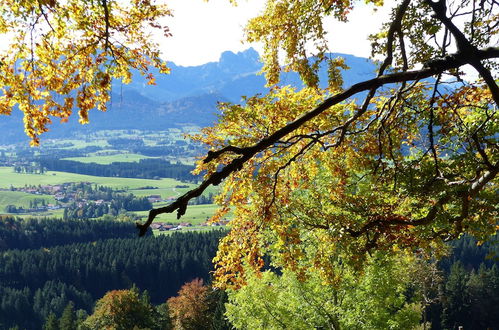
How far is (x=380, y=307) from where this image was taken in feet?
57.6

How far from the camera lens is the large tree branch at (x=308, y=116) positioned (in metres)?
3.72

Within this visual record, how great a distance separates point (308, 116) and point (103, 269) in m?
96.4

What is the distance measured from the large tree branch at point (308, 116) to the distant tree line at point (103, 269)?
8426 cm

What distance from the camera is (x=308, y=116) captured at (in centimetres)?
405

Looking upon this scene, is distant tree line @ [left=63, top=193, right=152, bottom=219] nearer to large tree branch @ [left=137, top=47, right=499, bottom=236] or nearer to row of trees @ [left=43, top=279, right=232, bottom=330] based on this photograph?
row of trees @ [left=43, top=279, right=232, bottom=330]

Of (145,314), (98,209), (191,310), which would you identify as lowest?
(98,209)

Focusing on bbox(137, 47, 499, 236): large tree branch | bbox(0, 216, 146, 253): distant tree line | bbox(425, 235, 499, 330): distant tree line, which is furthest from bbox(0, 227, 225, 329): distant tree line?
bbox(137, 47, 499, 236): large tree branch

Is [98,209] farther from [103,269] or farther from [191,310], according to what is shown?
[191,310]

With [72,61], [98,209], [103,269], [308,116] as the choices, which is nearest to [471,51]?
[308,116]

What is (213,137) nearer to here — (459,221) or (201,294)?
(459,221)

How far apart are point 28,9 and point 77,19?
784 millimetres

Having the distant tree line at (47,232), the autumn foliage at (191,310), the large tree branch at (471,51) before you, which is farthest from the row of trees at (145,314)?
the distant tree line at (47,232)

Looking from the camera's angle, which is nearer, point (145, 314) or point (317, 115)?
point (317, 115)

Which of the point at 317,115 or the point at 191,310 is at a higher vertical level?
the point at 317,115
